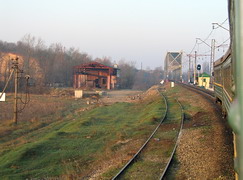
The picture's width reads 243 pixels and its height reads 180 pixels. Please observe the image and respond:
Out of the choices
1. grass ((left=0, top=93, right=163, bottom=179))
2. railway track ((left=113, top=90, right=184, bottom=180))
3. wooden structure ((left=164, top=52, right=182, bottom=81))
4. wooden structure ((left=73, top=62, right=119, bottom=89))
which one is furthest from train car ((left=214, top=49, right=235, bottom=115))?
wooden structure ((left=164, top=52, right=182, bottom=81))

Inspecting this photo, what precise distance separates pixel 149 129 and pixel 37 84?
140ft

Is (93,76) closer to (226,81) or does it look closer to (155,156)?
(226,81)

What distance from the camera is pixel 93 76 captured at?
65125 millimetres

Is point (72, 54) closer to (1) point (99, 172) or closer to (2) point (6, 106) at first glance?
(2) point (6, 106)

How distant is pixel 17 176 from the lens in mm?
9570

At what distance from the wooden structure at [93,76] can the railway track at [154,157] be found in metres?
49.2

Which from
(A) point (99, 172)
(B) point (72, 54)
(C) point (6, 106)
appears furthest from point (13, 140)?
(B) point (72, 54)

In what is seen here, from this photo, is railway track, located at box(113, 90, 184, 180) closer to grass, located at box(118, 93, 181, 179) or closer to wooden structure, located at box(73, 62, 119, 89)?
grass, located at box(118, 93, 181, 179)

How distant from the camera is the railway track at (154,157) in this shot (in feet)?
26.9

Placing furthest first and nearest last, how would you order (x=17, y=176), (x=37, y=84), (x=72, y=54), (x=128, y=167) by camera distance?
(x=72, y=54) → (x=37, y=84) → (x=17, y=176) → (x=128, y=167)

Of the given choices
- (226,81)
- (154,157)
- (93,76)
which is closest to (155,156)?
(154,157)

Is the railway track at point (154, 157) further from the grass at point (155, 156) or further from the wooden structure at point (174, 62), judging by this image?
the wooden structure at point (174, 62)

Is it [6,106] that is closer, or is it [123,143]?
[123,143]

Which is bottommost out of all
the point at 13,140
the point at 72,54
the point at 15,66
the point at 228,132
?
the point at 13,140
